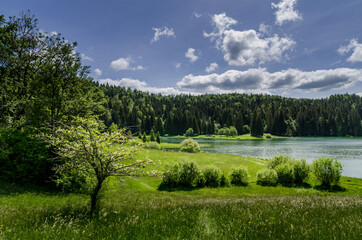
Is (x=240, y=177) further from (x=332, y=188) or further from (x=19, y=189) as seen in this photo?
(x=19, y=189)

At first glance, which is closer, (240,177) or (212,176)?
(212,176)

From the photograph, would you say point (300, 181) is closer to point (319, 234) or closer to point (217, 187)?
point (217, 187)

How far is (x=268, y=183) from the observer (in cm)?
2555

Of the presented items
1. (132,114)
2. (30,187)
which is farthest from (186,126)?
(30,187)

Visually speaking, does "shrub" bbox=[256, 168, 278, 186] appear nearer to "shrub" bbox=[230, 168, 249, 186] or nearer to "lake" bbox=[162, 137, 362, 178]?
"shrub" bbox=[230, 168, 249, 186]

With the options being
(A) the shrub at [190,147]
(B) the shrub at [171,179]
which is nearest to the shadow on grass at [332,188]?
(B) the shrub at [171,179]

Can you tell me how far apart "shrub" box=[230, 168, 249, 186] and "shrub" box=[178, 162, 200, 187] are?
5696mm

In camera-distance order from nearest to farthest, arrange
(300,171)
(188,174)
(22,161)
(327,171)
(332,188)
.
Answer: (22,161) < (332,188) < (327,171) < (188,174) < (300,171)

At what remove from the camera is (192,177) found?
937 inches

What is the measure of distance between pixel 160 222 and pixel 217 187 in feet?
65.3

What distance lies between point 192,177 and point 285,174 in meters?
13.5

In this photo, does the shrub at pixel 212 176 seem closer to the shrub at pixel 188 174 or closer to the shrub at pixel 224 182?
the shrub at pixel 224 182

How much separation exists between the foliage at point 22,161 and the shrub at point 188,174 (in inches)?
Answer: 553

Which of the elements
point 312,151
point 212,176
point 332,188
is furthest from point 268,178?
point 312,151
